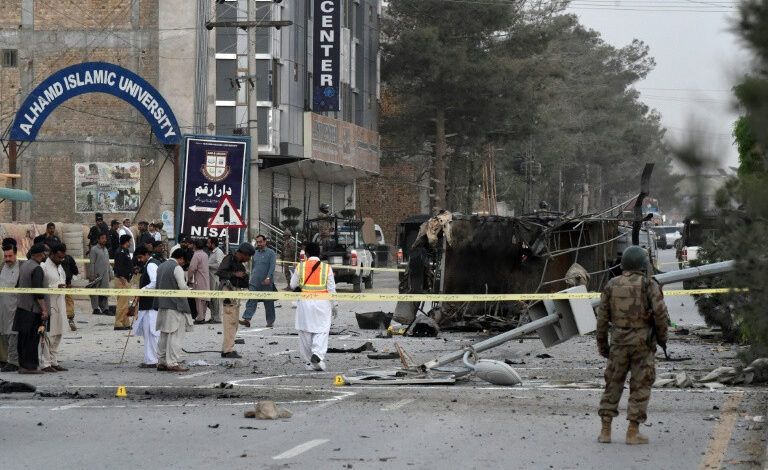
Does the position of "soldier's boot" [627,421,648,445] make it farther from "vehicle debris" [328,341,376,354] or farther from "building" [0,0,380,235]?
"building" [0,0,380,235]

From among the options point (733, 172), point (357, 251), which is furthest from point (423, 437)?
point (357, 251)

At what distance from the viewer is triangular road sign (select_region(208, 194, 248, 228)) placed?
2628cm

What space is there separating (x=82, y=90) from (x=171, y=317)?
18871 mm

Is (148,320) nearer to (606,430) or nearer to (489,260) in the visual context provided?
(489,260)

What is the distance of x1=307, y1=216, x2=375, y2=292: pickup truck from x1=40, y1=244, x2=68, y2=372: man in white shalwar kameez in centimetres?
2019

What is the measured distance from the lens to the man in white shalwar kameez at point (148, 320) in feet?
59.4

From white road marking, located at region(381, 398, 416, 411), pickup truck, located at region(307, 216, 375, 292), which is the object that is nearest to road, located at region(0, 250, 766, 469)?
white road marking, located at region(381, 398, 416, 411)

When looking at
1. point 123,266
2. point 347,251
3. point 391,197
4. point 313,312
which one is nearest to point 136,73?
→ point 347,251

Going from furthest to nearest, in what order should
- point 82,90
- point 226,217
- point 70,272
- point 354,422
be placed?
point 82,90, point 226,217, point 70,272, point 354,422

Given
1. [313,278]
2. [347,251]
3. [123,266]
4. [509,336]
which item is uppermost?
[347,251]

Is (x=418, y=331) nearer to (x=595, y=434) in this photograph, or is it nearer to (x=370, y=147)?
(x=595, y=434)

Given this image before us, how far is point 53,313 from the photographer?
1738 cm

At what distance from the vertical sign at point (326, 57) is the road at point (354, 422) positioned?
102 feet

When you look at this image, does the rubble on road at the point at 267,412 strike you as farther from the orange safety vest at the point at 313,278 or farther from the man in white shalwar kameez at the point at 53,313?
the man in white shalwar kameez at the point at 53,313
